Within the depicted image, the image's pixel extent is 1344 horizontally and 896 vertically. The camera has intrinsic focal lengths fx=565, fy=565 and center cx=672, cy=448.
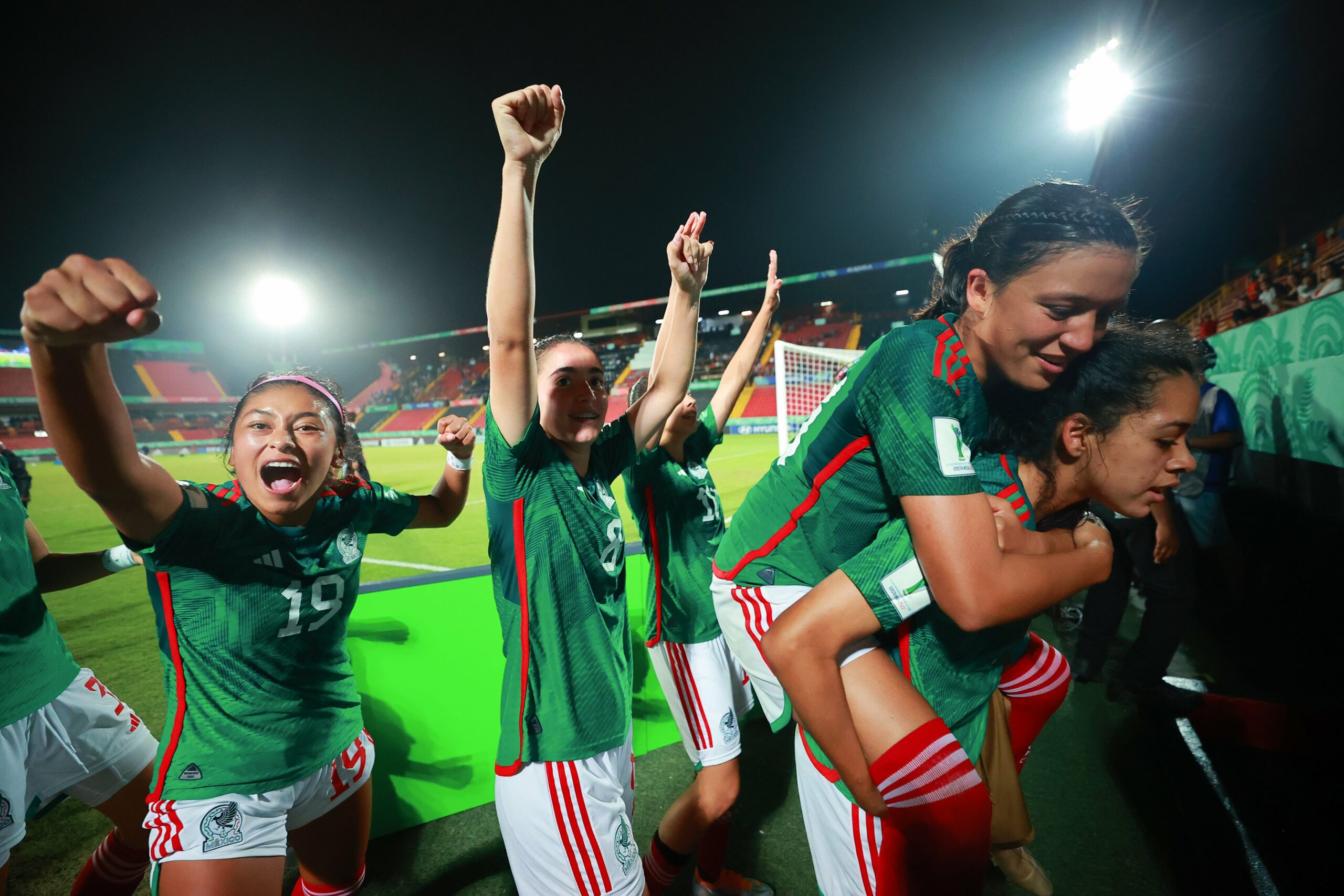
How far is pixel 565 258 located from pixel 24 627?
805 inches

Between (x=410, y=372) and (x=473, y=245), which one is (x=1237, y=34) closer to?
(x=473, y=245)

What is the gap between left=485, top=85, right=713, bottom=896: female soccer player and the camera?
4.40ft

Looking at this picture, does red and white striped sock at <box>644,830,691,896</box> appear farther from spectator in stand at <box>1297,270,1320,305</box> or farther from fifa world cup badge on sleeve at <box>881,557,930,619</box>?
spectator in stand at <box>1297,270,1320,305</box>

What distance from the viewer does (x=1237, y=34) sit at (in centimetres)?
640

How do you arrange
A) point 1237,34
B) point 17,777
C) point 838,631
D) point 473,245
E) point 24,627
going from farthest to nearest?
point 473,245 < point 1237,34 < point 24,627 < point 17,777 < point 838,631

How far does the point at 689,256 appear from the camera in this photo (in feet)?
6.83

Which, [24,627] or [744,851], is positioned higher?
[24,627]

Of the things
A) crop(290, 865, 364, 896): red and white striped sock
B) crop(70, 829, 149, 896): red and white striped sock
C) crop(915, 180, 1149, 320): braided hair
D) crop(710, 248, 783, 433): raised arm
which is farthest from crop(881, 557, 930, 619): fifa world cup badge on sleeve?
crop(70, 829, 149, 896): red and white striped sock

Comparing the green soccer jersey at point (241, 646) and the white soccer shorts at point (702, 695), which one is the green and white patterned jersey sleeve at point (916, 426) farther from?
the green soccer jersey at point (241, 646)

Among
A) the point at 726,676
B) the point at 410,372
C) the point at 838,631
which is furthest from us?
the point at 410,372

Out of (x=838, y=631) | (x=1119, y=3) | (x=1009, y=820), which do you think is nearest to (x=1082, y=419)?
(x=838, y=631)

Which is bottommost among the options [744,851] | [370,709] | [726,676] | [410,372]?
[410,372]

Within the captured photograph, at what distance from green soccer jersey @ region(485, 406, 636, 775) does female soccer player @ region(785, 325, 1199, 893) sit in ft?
1.78

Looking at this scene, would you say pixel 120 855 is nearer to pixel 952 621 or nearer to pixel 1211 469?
pixel 952 621
